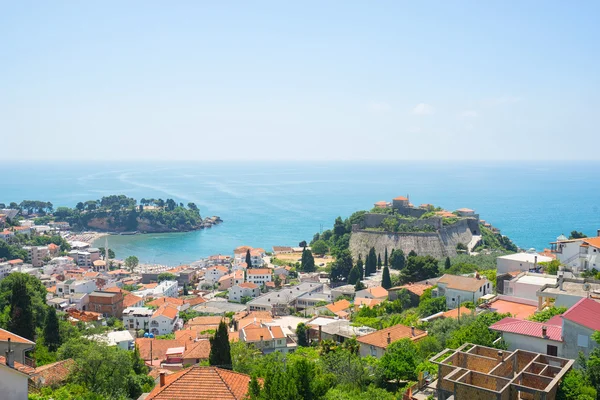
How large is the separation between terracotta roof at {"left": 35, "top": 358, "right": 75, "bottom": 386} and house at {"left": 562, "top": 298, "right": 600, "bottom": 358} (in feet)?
33.8

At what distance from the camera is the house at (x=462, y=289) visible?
19417mm

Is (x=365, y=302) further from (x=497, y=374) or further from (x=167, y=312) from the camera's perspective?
(x=497, y=374)

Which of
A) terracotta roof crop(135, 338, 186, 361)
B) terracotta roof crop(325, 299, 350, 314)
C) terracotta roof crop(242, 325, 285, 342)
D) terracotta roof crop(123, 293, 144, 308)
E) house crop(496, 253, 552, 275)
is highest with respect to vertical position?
house crop(496, 253, 552, 275)

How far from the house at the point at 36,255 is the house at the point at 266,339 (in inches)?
1588

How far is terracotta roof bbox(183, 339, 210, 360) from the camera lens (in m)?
17.9

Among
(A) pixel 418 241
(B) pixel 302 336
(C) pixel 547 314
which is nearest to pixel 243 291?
(A) pixel 418 241

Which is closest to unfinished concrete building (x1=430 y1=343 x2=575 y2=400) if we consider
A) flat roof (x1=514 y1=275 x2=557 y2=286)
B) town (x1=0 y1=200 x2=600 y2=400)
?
town (x1=0 y1=200 x2=600 y2=400)

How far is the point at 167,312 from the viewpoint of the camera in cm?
2911

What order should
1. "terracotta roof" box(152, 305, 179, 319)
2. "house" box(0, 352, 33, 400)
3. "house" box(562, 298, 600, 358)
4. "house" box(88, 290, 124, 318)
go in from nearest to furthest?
"house" box(0, 352, 33, 400), "house" box(562, 298, 600, 358), "terracotta roof" box(152, 305, 179, 319), "house" box(88, 290, 124, 318)

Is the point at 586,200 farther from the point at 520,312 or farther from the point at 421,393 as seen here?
the point at 421,393

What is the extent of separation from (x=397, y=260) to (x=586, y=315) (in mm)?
30957

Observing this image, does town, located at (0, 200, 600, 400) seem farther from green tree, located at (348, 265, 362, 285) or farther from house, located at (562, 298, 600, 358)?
green tree, located at (348, 265, 362, 285)

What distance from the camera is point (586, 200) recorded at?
104 meters

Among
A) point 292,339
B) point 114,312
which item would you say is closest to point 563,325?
point 292,339
